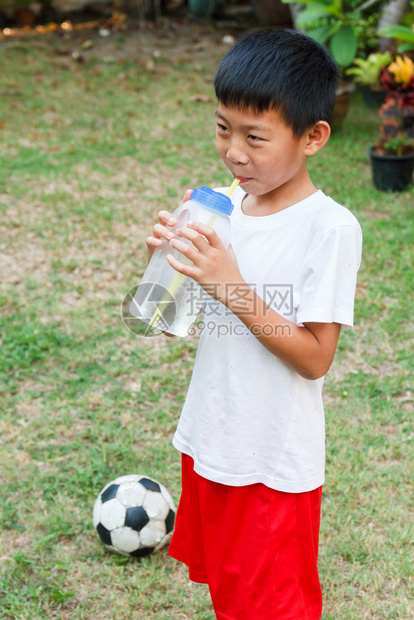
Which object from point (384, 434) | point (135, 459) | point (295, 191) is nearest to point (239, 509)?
point (295, 191)

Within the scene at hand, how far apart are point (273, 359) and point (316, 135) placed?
48 centimetres

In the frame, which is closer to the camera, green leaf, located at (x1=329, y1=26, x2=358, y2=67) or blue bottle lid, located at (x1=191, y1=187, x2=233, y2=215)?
blue bottle lid, located at (x1=191, y1=187, x2=233, y2=215)

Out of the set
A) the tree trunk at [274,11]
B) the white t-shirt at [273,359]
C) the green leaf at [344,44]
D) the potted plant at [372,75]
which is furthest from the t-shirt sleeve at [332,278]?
the tree trunk at [274,11]

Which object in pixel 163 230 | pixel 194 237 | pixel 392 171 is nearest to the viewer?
pixel 194 237

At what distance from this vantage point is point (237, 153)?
50.5 inches

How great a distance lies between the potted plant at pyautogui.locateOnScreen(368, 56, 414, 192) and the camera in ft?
16.5

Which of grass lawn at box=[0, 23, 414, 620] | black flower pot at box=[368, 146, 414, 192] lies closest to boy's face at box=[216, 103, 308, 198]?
grass lawn at box=[0, 23, 414, 620]

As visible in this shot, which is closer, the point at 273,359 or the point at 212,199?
the point at 212,199

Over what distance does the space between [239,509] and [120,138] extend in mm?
5225

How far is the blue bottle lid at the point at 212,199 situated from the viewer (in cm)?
126

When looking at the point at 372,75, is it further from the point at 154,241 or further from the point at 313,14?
the point at 154,241

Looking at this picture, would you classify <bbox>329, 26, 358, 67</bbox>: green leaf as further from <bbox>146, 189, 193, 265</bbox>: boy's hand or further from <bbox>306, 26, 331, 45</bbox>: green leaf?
<bbox>146, 189, 193, 265</bbox>: boy's hand

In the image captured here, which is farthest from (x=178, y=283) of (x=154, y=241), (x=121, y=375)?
(x=121, y=375)

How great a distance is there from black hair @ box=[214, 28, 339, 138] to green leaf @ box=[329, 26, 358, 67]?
14.6 feet
